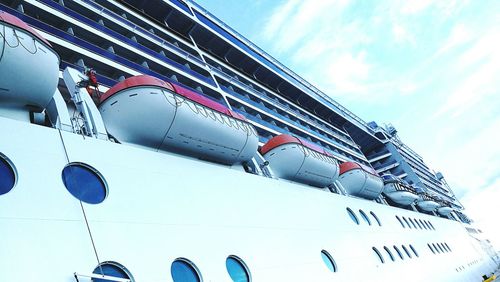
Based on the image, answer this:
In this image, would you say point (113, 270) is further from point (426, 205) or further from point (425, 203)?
point (426, 205)

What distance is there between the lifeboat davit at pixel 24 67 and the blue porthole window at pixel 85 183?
1.82m

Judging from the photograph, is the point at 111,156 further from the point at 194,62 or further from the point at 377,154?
the point at 377,154

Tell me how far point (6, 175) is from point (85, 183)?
1085 millimetres

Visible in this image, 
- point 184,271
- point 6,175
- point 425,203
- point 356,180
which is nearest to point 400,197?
point 425,203

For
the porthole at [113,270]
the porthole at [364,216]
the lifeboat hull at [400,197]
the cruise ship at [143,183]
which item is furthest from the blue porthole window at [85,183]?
the lifeboat hull at [400,197]

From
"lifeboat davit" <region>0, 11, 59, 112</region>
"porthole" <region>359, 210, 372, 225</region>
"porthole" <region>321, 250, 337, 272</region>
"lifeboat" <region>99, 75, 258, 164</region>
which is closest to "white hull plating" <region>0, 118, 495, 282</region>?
"porthole" <region>321, 250, 337, 272</region>

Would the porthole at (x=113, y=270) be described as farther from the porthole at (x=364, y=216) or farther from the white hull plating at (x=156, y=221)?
the porthole at (x=364, y=216)

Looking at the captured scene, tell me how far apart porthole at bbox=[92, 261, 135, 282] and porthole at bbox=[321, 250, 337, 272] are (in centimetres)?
576

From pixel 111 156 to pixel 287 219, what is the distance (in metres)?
4.98

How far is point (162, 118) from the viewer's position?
7.52 m

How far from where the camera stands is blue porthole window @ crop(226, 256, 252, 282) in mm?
5947

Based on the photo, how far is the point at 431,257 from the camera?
17734 mm

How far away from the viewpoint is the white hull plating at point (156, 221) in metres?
3.95

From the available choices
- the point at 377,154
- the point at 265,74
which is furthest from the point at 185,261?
the point at 377,154
